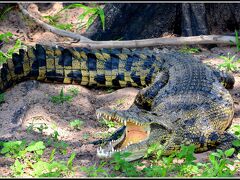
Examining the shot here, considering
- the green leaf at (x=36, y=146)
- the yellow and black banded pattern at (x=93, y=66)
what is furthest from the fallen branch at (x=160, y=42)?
the green leaf at (x=36, y=146)

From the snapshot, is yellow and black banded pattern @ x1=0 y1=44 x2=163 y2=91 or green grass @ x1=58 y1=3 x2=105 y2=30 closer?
yellow and black banded pattern @ x1=0 y1=44 x2=163 y2=91

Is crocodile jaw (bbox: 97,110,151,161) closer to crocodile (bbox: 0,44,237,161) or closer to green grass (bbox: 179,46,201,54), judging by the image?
crocodile (bbox: 0,44,237,161)

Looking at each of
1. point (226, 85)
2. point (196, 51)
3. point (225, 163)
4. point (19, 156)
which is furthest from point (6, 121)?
point (196, 51)

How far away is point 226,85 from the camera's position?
6758mm

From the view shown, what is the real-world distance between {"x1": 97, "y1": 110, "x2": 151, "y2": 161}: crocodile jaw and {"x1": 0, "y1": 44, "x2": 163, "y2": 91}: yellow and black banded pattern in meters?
1.85

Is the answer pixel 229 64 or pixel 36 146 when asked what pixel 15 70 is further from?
pixel 229 64

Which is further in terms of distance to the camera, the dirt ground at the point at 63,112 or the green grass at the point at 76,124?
the green grass at the point at 76,124

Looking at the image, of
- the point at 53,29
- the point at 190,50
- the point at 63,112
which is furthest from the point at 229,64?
the point at 53,29

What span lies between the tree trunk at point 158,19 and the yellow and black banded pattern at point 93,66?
1.12 m

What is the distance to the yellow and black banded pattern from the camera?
6751 millimetres

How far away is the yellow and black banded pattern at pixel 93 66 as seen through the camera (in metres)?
6.75

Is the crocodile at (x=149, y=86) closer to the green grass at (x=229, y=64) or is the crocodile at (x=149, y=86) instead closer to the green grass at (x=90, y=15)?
the green grass at (x=229, y=64)

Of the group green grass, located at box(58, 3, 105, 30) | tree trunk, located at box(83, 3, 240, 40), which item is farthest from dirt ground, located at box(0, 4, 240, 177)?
green grass, located at box(58, 3, 105, 30)

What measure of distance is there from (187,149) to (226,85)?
2194mm
